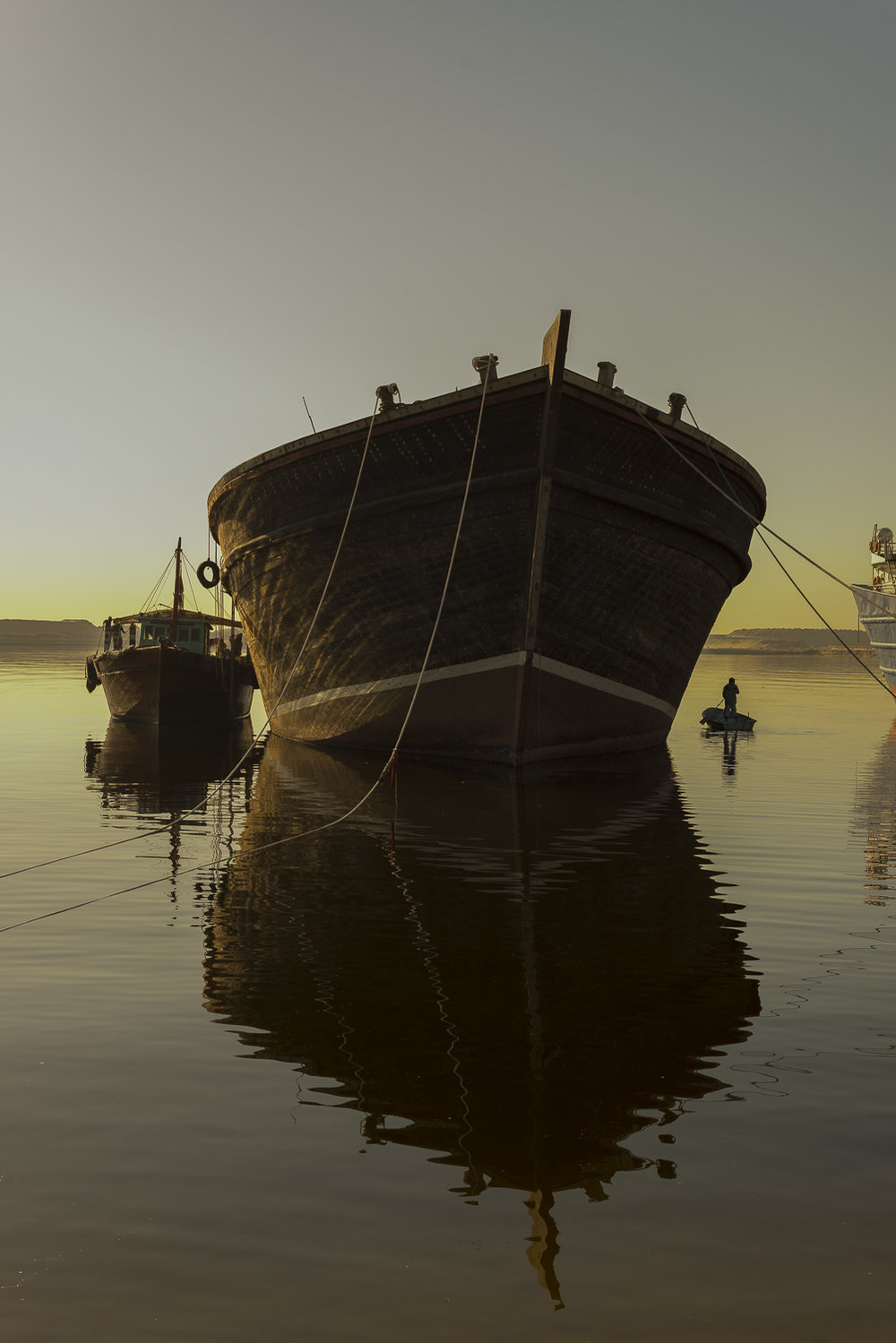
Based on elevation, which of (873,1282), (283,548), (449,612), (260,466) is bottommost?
(873,1282)

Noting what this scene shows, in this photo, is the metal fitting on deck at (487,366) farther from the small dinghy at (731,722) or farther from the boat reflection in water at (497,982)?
the small dinghy at (731,722)

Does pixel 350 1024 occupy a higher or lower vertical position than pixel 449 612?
lower

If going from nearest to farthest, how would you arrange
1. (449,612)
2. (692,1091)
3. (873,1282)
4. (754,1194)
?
(873,1282)
(754,1194)
(692,1091)
(449,612)

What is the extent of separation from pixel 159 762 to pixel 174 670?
28.7 feet

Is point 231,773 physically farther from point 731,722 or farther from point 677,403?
point 731,722

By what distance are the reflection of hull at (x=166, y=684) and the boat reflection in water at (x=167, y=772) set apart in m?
0.49

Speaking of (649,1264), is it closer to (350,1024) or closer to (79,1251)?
(79,1251)

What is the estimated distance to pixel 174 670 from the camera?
29.4 m

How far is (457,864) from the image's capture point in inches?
402

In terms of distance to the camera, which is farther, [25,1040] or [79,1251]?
[25,1040]

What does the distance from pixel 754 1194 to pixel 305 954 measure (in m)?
3.88

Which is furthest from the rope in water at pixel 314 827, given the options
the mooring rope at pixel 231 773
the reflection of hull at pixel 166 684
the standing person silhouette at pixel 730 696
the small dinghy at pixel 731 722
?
the standing person silhouette at pixel 730 696

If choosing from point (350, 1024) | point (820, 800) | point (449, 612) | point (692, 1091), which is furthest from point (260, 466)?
point (692, 1091)

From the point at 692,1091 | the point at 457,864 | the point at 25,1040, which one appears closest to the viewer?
the point at 692,1091
